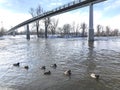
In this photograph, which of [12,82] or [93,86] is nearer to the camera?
[93,86]

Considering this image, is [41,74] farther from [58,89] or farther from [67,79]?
[58,89]

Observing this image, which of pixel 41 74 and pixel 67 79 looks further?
pixel 41 74

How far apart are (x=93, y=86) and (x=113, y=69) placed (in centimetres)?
471

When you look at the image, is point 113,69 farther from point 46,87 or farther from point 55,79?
point 46,87

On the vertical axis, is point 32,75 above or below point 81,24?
below

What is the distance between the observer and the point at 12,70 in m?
15.0

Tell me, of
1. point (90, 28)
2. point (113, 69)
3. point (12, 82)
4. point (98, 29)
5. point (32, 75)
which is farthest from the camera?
point (98, 29)

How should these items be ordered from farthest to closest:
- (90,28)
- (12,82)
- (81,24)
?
(81,24) → (90,28) → (12,82)

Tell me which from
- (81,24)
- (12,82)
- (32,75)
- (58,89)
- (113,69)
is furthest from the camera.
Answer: (81,24)

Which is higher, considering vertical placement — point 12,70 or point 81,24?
point 81,24

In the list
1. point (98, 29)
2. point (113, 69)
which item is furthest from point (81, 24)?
point (113, 69)

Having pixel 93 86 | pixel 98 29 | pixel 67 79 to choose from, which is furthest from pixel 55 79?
pixel 98 29

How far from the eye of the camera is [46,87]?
34.8ft

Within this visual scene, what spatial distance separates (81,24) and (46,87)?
373 feet
